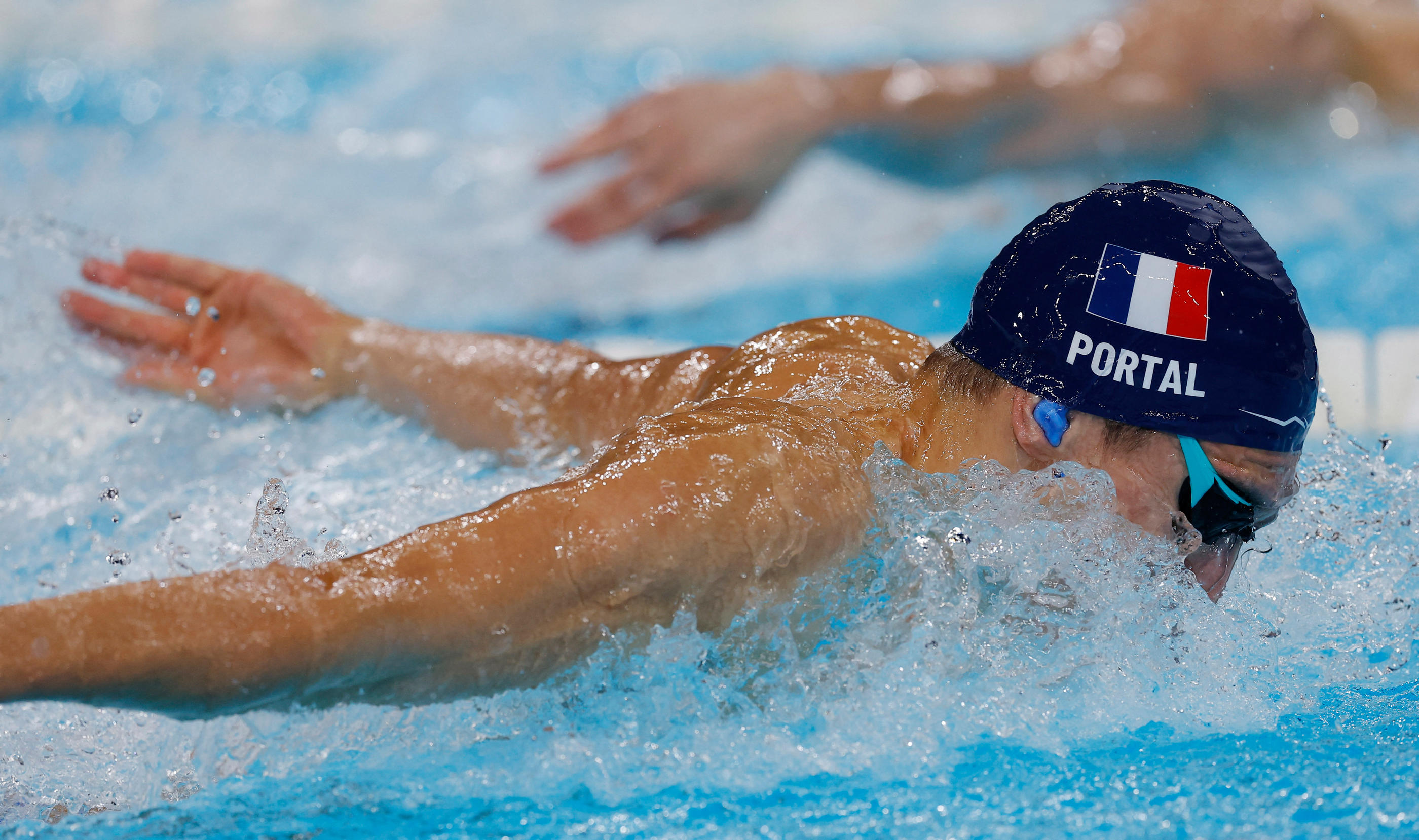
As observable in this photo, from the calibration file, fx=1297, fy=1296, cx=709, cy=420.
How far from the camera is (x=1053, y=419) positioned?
1.59m

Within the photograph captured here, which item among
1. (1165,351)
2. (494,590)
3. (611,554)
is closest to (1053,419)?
(1165,351)

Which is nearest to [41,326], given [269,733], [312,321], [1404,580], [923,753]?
[312,321]

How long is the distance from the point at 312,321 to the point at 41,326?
0.63 metres

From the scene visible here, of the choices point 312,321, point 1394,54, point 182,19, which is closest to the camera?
point 312,321

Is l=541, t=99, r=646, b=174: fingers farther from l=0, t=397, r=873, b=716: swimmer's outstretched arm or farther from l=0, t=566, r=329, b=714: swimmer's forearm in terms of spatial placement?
l=0, t=566, r=329, b=714: swimmer's forearm

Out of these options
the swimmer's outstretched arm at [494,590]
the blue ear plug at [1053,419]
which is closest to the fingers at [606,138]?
the swimmer's outstretched arm at [494,590]

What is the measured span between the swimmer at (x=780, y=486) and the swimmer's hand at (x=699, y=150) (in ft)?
5.20

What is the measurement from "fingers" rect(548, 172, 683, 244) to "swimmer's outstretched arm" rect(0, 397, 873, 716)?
190cm

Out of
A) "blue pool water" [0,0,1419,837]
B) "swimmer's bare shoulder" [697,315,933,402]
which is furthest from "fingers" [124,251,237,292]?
"swimmer's bare shoulder" [697,315,933,402]

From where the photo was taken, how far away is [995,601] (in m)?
1.65

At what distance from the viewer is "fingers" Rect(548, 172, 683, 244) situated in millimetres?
3459

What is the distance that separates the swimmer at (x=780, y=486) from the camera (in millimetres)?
1266

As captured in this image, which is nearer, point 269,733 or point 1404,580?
point 269,733

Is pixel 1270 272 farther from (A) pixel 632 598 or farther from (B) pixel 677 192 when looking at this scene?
(B) pixel 677 192
